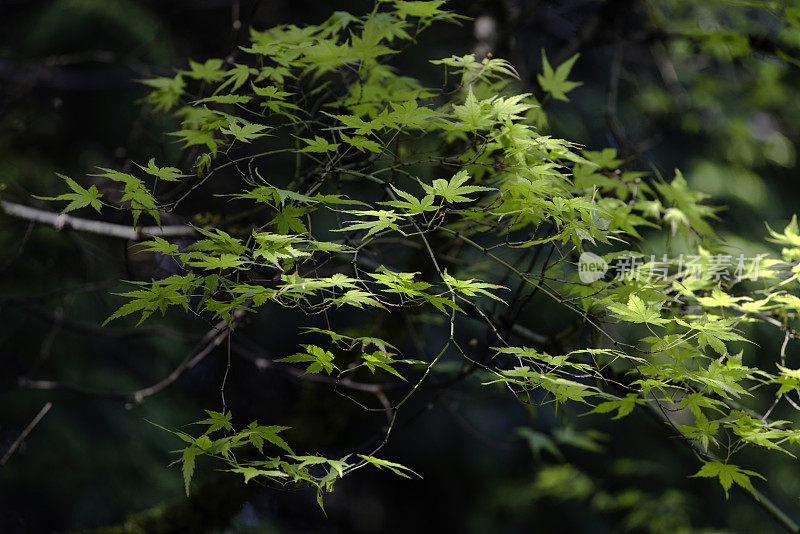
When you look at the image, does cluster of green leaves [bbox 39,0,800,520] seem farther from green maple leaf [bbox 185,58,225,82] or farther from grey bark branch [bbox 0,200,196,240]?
grey bark branch [bbox 0,200,196,240]

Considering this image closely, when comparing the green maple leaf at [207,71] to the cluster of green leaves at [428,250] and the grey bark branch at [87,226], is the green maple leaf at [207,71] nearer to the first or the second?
the cluster of green leaves at [428,250]

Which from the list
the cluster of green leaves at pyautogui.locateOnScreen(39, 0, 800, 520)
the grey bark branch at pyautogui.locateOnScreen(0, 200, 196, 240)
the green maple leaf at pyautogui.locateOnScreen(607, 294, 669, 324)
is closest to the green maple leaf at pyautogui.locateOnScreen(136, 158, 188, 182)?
the cluster of green leaves at pyautogui.locateOnScreen(39, 0, 800, 520)

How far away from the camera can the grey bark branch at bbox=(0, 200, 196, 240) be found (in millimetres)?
1359

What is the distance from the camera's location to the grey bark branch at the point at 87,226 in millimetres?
1359

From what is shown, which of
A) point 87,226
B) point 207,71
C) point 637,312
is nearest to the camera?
point 637,312

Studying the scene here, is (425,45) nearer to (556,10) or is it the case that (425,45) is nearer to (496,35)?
(556,10)

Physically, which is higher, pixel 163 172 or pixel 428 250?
pixel 163 172

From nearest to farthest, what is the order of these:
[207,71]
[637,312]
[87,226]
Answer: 1. [637,312]
2. [207,71]
3. [87,226]

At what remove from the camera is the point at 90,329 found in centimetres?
169

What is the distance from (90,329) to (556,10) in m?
1.90

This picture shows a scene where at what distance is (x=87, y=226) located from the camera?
145 centimetres

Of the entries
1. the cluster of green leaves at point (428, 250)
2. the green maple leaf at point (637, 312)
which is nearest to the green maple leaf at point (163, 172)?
the cluster of green leaves at point (428, 250)

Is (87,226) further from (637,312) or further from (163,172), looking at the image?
(637,312)

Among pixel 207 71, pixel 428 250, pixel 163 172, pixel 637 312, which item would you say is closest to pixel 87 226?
pixel 207 71
